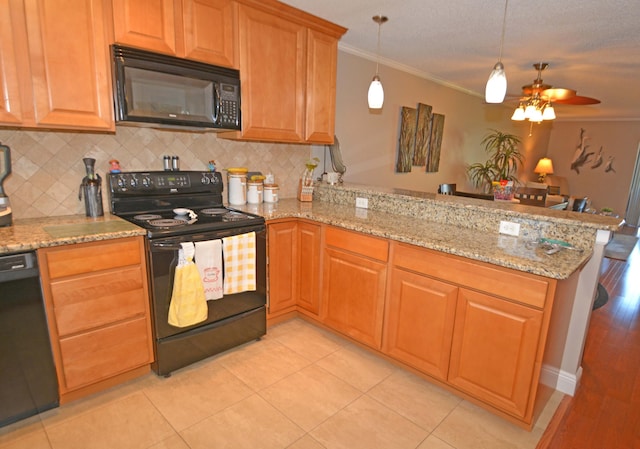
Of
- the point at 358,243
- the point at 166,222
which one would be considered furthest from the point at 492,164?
the point at 166,222

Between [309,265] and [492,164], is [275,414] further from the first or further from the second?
[492,164]

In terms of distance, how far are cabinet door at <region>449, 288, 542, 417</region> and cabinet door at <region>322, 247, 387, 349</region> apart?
51cm

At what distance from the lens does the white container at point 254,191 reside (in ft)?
9.35

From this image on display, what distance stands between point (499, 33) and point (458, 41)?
35cm

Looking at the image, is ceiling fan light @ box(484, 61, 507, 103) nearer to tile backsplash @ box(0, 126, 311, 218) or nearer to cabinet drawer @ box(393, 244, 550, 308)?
cabinet drawer @ box(393, 244, 550, 308)

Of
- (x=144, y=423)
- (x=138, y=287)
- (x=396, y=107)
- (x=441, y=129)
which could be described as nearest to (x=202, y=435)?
(x=144, y=423)

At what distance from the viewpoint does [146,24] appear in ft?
6.41

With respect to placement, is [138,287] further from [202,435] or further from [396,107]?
[396,107]

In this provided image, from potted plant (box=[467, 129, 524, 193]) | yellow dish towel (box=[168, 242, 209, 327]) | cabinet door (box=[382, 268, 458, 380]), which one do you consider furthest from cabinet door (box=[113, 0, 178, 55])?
potted plant (box=[467, 129, 524, 193])

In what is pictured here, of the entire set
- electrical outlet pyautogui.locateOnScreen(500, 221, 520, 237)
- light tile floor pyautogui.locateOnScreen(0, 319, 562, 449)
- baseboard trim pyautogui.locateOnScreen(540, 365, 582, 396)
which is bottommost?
light tile floor pyautogui.locateOnScreen(0, 319, 562, 449)

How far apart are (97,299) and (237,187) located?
1.28 metres

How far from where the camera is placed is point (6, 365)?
5.28 ft

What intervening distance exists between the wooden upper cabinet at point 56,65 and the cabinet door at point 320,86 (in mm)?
1419

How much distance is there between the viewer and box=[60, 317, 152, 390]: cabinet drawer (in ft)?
5.84
